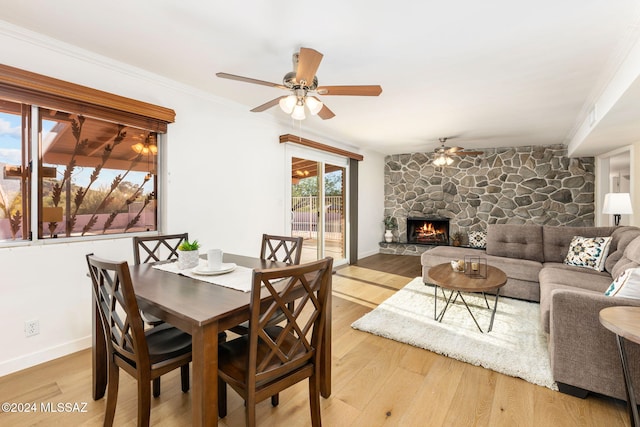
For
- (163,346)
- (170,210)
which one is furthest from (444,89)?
(163,346)

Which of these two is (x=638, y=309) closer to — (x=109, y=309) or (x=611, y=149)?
(x=109, y=309)

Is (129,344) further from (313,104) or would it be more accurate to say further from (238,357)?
(313,104)

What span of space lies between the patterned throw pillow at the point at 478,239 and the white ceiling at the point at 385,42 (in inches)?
116

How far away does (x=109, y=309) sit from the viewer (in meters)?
1.44

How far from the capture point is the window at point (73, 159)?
2.12 m

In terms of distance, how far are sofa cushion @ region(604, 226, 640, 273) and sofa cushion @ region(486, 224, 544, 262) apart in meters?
0.70

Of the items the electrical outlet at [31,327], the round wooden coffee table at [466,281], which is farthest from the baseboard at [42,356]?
the round wooden coffee table at [466,281]

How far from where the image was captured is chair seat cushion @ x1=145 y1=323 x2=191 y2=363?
1485mm

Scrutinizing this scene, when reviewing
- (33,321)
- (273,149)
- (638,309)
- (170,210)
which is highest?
(273,149)

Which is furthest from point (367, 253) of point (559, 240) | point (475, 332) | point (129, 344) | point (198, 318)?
point (198, 318)

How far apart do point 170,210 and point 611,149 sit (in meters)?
6.44

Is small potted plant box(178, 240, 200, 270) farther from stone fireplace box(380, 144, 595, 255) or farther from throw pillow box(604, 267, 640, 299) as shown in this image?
stone fireplace box(380, 144, 595, 255)

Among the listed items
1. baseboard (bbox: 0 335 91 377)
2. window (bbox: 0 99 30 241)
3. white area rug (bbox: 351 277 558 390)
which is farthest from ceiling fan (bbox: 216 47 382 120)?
baseboard (bbox: 0 335 91 377)

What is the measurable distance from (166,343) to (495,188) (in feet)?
21.5
